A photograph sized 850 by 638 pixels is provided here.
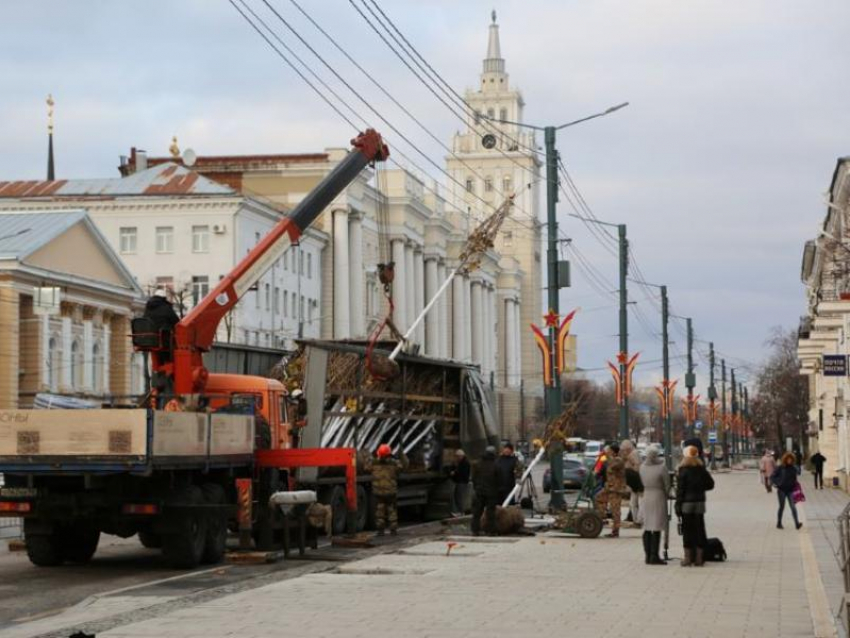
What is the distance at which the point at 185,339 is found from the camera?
2750cm

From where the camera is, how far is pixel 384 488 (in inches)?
1185

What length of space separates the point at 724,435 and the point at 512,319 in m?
74.3

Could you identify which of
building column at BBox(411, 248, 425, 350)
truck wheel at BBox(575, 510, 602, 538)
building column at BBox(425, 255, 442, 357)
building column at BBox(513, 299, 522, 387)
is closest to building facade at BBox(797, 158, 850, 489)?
truck wheel at BBox(575, 510, 602, 538)

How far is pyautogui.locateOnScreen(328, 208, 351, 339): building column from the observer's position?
11156 cm

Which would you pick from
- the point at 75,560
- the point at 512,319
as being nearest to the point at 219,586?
the point at 75,560

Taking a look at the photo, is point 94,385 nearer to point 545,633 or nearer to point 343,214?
point 343,214

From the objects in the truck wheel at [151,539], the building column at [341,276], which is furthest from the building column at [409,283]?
the truck wheel at [151,539]

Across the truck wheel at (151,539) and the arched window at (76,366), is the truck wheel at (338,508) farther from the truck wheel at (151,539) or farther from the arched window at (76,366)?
the arched window at (76,366)

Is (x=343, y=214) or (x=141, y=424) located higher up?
(x=343, y=214)

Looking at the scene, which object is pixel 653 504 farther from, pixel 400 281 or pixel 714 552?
pixel 400 281

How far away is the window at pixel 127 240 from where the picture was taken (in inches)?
3802

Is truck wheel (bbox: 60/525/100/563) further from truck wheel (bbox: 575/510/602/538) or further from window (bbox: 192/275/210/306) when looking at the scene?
window (bbox: 192/275/210/306)

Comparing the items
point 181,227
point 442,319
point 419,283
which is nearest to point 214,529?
point 181,227

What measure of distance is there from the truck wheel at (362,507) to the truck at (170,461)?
6.20 feet
